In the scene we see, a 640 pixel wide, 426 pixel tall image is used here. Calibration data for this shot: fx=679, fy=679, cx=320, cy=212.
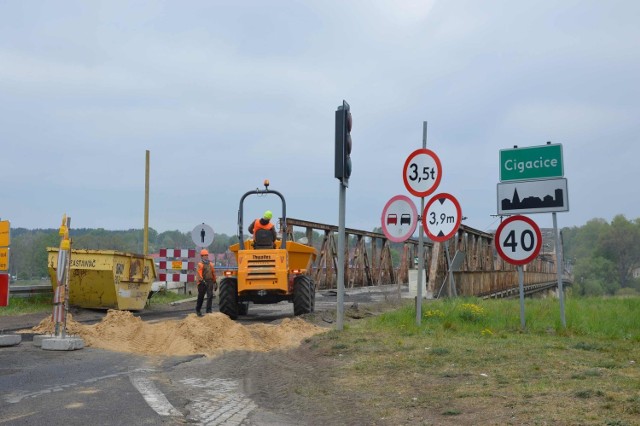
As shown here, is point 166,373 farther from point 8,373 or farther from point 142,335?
point 142,335

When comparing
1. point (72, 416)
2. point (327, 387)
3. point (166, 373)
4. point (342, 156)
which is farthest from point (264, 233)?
point (72, 416)

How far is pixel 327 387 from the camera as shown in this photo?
6.28 m

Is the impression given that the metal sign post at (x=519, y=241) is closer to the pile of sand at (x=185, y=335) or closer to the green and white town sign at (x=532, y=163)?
the green and white town sign at (x=532, y=163)

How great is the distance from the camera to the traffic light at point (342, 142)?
1003cm

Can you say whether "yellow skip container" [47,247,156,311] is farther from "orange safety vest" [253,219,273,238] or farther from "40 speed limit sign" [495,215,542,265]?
"40 speed limit sign" [495,215,542,265]

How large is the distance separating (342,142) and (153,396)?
5.30m

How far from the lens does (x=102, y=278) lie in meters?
15.0

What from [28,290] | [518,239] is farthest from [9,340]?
[28,290]

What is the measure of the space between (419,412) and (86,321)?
9815 mm

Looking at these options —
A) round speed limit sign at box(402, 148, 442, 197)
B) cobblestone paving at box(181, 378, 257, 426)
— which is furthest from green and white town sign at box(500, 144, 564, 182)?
cobblestone paving at box(181, 378, 257, 426)

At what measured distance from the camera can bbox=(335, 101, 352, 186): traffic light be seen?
1003cm

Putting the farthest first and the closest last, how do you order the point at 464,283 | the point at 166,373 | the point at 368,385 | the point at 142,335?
the point at 464,283 → the point at 142,335 → the point at 166,373 → the point at 368,385

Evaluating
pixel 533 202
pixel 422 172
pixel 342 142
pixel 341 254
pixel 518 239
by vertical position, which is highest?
pixel 342 142

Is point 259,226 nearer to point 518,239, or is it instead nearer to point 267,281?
point 267,281
